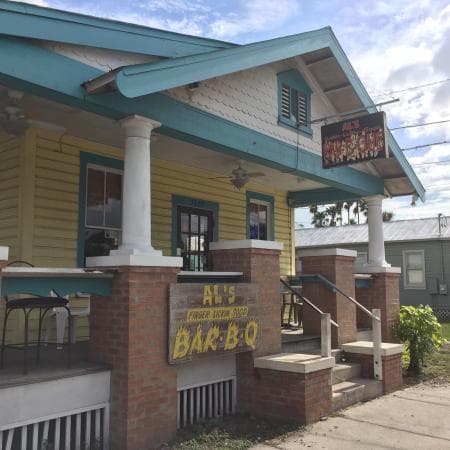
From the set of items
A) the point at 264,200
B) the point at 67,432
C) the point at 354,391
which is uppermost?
the point at 264,200

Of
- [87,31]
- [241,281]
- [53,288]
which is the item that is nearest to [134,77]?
[87,31]

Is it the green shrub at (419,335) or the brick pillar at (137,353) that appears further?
the green shrub at (419,335)

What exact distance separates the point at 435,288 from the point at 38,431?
799 inches

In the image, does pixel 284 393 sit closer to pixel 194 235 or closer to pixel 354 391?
pixel 354 391

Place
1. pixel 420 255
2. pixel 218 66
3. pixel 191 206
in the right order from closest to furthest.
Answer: pixel 218 66 → pixel 191 206 → pixel 420 255

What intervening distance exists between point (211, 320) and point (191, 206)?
4.10m

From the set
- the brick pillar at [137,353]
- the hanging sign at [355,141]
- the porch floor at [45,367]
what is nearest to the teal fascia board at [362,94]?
the hanging sign at [355,141]

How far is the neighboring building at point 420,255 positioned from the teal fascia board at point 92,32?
16.1 m

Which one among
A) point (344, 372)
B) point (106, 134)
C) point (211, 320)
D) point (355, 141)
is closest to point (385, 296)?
point (344, 372)

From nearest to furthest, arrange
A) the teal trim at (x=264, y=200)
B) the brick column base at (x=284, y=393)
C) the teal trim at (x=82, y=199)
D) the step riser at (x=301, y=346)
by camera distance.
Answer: the brick column base at (x=284, y=393), the step riser at (x=301, y=346), the teal trim at (x=82, y=199), the teal trim at (x=264, y=200)

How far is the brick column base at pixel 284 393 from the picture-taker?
609 cm

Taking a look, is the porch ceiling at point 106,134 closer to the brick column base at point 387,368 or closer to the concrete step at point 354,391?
the brick column base at point 387,368

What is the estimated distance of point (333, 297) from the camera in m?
8.46

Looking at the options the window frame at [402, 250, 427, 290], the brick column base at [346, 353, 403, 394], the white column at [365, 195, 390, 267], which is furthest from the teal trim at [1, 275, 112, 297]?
the window frame at [402, 250, 427, 290]
